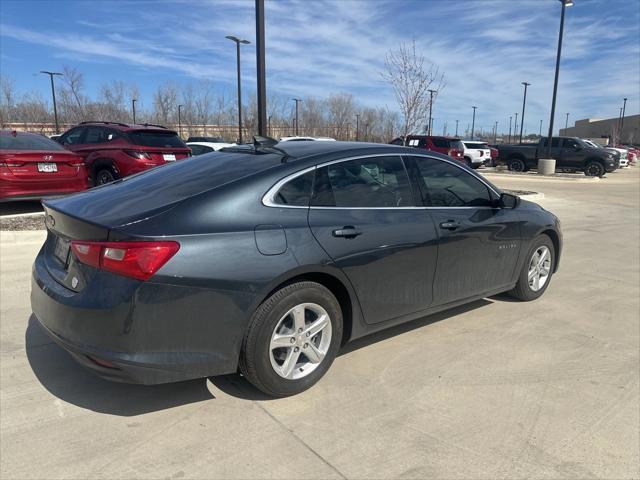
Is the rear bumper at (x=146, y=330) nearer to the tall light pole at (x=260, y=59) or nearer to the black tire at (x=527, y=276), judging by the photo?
the black tire at (x=527, y=276)

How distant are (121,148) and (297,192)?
7757mm

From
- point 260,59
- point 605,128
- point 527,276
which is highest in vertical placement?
point 605,128

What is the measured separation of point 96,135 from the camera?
34.1 feet

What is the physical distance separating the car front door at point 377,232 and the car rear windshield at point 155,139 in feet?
24.8

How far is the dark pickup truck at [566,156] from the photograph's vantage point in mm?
25375

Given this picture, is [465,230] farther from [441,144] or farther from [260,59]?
[441,144]

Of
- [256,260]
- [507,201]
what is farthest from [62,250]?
[507,201]

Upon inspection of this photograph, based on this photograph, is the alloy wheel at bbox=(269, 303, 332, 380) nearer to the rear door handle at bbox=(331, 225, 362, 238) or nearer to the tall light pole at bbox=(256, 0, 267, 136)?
the rear door handle at bbox=(331, 225, 362, 238)

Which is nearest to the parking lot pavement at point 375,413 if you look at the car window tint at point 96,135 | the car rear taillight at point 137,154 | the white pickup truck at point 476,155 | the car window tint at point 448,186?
the car window tint at point 448,186

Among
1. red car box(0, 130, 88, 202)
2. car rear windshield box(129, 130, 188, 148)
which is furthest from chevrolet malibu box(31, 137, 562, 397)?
car rear windshield box(129, 130, 188, 148)

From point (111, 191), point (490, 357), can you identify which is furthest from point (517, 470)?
point (111, 191)

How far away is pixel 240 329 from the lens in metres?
2.86

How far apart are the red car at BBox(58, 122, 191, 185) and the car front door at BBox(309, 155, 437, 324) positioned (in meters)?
7.20

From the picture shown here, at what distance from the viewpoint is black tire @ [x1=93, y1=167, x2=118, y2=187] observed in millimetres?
10116
